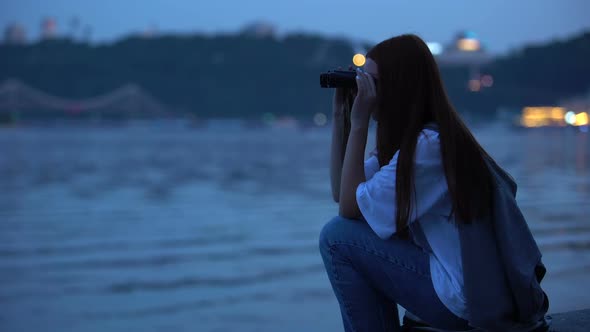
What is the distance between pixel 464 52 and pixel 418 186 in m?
109

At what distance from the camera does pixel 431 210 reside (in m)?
1.75

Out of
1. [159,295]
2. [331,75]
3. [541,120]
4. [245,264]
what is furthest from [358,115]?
[541,120]

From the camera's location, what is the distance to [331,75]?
198cm

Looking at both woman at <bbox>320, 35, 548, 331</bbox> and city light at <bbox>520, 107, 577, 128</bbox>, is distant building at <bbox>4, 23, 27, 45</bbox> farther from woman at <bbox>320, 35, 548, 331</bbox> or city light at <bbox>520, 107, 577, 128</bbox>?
woman at <bbox>320, 35, 548, 331</bbox>

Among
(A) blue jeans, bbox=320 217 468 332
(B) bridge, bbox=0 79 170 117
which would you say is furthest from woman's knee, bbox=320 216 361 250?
(B) bridge, bbox=0 79 170 117

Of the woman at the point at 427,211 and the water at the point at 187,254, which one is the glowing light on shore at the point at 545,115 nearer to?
the water at the point at 187,254

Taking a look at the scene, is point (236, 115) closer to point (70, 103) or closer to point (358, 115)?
point (70, 103)

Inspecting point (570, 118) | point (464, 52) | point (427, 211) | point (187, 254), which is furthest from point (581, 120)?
point (427, 211)

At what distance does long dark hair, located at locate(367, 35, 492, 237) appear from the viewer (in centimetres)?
167

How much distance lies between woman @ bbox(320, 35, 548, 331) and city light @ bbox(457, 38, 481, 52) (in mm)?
109510

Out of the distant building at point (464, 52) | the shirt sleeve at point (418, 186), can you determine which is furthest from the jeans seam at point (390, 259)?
the distant building at point (464, 52)

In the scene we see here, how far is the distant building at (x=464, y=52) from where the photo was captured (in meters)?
104

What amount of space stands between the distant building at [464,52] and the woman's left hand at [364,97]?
4018 inches

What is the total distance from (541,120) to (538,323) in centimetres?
7952
